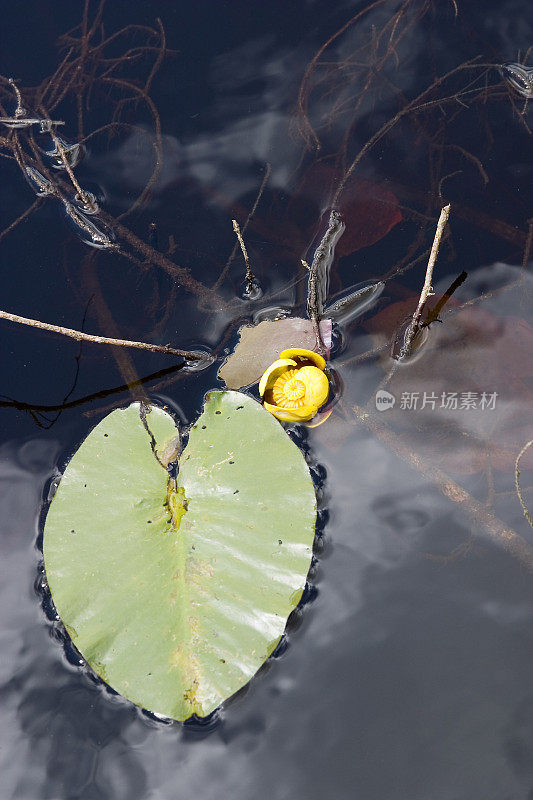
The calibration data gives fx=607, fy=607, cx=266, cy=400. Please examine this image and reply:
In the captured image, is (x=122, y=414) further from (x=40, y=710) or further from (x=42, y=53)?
(x=42, y=53)

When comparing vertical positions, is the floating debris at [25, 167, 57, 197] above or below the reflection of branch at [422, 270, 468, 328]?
above

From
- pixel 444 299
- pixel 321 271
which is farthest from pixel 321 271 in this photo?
pixel 444 299

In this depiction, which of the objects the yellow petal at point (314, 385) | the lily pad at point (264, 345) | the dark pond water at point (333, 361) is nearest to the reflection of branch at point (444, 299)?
the dark pond water at point (333, 361)

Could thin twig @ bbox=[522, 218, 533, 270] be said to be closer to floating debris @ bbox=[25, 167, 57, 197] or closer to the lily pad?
the lily pad

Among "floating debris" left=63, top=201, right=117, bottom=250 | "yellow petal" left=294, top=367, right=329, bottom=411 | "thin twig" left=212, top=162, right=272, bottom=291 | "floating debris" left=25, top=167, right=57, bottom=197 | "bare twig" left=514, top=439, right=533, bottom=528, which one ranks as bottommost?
"bare twig" left=514, top=439, right=533, bottom=528

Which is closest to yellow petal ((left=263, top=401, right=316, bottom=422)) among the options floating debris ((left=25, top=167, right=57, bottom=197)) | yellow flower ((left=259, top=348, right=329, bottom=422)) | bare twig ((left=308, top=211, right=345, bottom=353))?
yellow flower ((left=259, top=348, right=329, bottom=422))

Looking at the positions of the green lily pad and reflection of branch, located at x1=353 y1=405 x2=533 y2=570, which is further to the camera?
reflection of branch, located at x1=353 y1=405 x2=533 y2=570
